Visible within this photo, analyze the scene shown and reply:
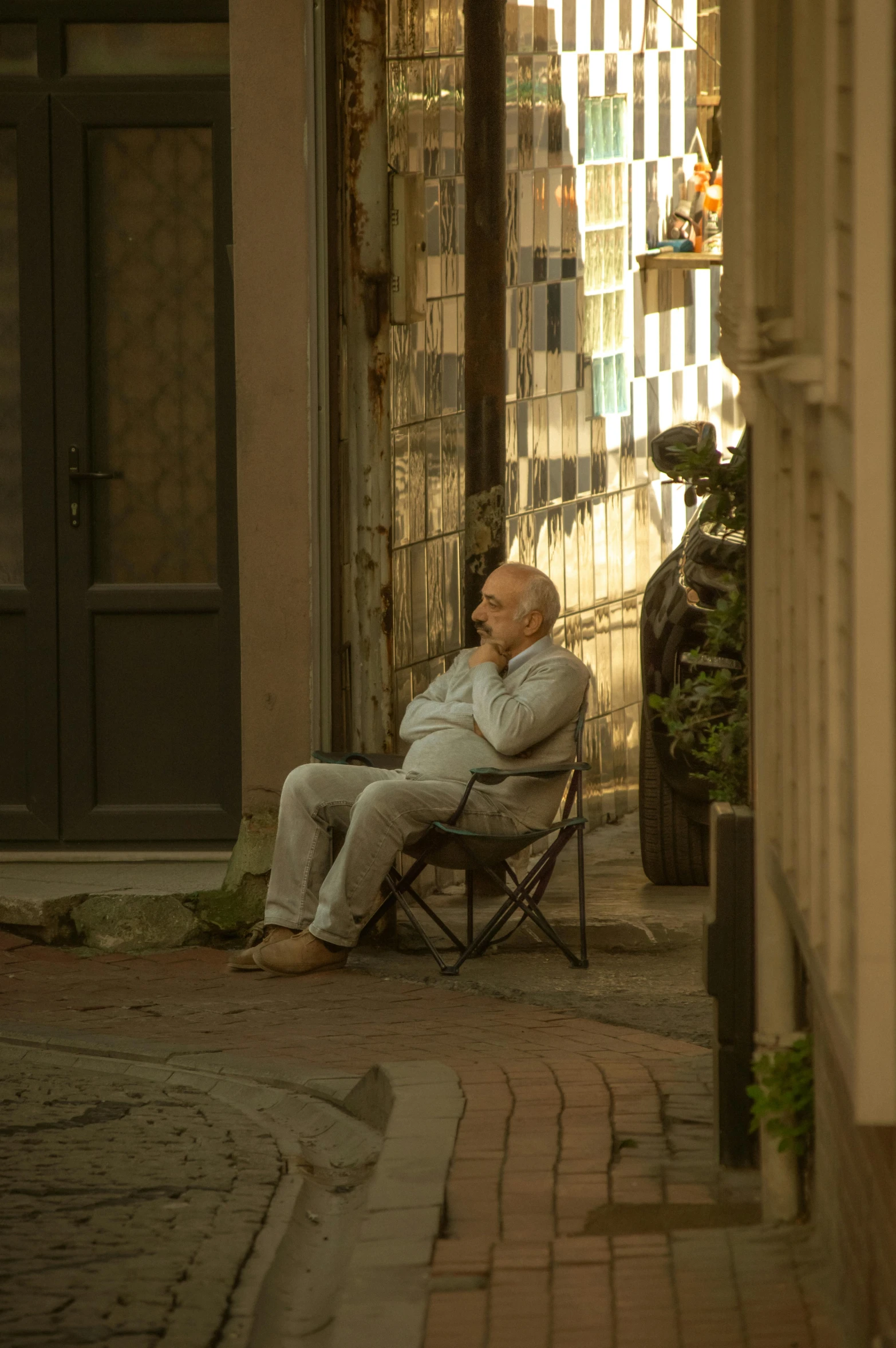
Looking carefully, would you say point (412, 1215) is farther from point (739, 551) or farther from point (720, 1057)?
Answer: point (739, 551)

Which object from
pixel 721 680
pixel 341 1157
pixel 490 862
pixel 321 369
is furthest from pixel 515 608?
pixel 341 1157

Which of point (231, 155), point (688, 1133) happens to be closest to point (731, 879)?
point (688, 1133)

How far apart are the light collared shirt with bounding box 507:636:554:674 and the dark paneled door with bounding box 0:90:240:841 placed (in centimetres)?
131

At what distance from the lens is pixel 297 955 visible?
23.4 feet

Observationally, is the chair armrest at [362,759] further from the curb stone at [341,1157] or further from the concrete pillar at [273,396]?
the curb stone at [341,1157]

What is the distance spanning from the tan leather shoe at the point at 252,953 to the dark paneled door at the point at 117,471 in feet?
3.49

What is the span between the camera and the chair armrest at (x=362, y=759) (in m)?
7.54

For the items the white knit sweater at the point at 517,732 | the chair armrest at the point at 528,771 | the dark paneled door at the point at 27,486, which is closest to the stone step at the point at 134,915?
the dark paneled door at the point at 27,486

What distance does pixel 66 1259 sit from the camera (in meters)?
4.37

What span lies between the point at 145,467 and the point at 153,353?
1.43 ft

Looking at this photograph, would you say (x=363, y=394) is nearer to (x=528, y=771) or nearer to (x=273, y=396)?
(x=273, y=396)

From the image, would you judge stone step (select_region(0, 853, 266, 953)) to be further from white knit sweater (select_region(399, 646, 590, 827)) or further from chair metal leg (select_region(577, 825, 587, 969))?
chair metal leg (select_region(577, 825, 587, 969))

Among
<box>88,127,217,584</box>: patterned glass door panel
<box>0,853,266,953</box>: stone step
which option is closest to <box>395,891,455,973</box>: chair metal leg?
<box>0,853,266,953</box>: stone step

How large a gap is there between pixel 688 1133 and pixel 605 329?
5.85m
